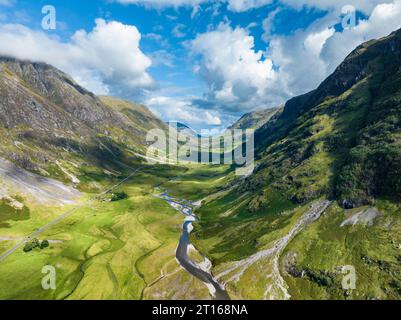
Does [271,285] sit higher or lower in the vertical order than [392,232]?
lower

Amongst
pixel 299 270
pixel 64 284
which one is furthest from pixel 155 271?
pixel 299 270

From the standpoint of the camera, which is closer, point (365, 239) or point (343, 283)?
point (343, 283)
